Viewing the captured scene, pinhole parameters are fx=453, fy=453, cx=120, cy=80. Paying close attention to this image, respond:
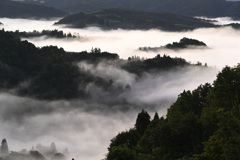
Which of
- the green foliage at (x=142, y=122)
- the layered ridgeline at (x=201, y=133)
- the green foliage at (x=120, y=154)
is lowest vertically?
the green foliage at (x=120, y=154)

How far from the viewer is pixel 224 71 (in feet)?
285

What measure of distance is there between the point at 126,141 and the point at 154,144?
28.0 m

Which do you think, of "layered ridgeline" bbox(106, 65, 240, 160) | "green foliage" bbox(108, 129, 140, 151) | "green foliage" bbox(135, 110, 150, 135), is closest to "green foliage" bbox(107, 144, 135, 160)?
"layered ridgeline" bbox(106, 65, 240, 160)

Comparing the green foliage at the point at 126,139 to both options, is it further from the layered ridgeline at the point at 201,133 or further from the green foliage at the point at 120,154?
the green foliage at the point at 120,154

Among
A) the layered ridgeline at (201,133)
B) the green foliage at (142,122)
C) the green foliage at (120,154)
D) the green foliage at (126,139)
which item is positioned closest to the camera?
the layered ridgeline at (201,133)

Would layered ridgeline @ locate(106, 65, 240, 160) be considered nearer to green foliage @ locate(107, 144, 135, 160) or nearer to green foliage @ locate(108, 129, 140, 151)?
green foliage @ locate(107, 144, 135, 160)

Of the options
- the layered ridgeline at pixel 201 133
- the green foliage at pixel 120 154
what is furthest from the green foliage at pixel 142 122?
the green foliage at pixel 120 154

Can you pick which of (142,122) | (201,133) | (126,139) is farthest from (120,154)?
(142,122)

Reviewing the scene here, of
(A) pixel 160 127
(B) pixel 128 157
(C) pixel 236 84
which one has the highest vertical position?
(C) pixel 236 84

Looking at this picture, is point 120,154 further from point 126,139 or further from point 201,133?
point 126,139

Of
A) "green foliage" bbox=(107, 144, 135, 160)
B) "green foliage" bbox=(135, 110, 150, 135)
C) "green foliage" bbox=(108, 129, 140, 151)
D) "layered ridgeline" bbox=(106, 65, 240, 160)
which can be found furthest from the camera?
"green foliage" bbox=(135, 110, 150, 135)

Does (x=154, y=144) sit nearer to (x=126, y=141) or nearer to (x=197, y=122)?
(x=197, y=122)

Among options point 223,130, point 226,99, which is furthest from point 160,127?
point 223,130

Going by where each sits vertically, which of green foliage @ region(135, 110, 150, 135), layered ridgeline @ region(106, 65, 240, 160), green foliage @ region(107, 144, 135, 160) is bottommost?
green foliage @ region(107, 144, 135, 160)
